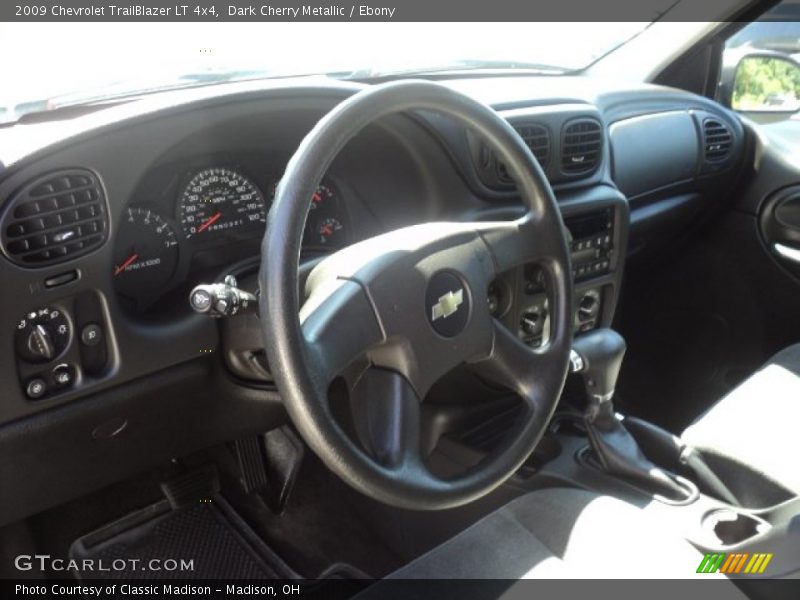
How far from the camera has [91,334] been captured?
1340 mm

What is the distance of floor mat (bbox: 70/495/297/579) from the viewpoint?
71.5 inches

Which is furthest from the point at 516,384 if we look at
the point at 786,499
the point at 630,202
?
the point at 630,202

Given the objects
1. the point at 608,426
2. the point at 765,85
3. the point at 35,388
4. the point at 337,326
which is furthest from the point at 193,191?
the point at 765,85

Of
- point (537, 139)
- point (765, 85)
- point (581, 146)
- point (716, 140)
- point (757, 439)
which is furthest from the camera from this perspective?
point (765, 85)

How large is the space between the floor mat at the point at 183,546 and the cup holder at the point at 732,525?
36.5 inches

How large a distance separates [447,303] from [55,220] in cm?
60

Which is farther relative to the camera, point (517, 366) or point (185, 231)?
point (185, 231)

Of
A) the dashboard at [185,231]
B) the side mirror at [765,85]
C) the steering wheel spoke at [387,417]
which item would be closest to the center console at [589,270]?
the dashboard at [185,231]

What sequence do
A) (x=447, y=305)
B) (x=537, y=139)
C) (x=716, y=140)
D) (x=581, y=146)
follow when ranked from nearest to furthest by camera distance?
(x=447, y=305)
(x=537, y=139)
(x=581, y=146)
(x=716, y=140)

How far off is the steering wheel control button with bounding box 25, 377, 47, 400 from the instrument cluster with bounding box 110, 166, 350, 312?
0.64 feet

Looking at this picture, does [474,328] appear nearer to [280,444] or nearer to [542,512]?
[542,512]

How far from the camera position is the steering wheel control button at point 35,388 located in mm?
1300

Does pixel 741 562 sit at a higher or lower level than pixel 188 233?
lower

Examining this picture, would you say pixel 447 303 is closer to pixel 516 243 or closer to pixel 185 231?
pixel 516 243
